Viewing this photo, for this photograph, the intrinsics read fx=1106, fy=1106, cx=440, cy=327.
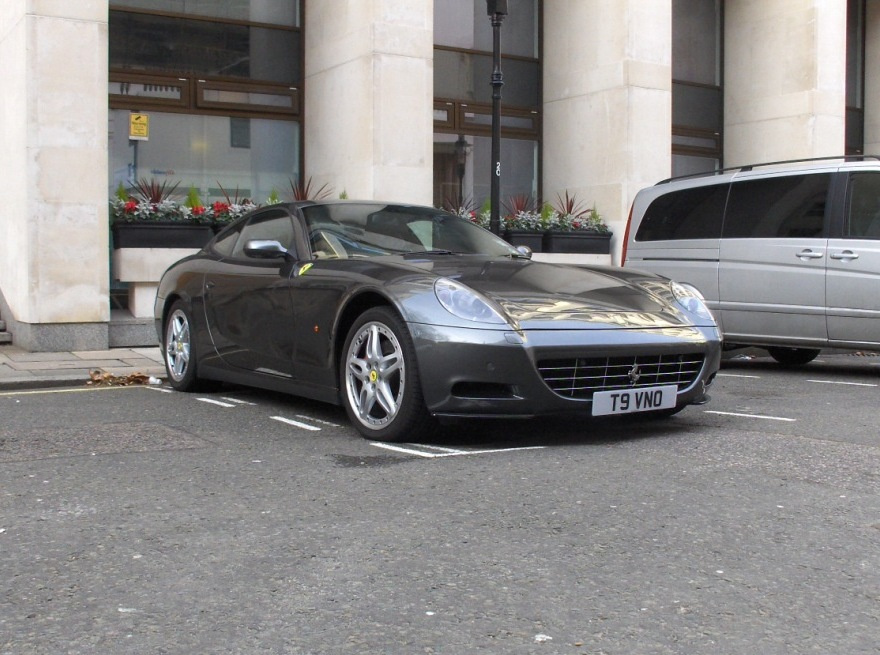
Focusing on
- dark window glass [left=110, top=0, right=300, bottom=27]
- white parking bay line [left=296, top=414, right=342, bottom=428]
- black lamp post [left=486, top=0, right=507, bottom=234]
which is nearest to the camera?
white parking bay line [left=296, top=414, right=342, bottom=428]

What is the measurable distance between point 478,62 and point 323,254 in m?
11.1

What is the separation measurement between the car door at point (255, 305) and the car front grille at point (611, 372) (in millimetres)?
1800

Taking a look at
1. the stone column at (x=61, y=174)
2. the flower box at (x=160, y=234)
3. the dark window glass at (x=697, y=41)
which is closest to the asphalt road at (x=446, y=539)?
the stone column at (x=61, y=174)

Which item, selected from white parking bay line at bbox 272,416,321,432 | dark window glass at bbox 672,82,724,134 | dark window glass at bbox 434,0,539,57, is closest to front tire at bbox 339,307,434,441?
white parking bay line at bbox 272,416,321,432

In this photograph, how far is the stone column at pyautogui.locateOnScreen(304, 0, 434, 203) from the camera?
13.4 m

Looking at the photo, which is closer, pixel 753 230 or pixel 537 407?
pixel 537 407

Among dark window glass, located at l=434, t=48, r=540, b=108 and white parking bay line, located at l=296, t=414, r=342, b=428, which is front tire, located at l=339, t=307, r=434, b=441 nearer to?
white parking bay line, located at l=296, t=414, r=342, b=428

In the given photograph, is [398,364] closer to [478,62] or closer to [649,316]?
[649,316]

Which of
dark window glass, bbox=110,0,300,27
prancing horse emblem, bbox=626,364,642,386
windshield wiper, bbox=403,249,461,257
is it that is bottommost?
prancing horse emblem, bbox=626,364,642,386

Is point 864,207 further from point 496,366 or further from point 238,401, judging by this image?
point 238,401

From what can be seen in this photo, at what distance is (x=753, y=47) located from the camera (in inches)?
739

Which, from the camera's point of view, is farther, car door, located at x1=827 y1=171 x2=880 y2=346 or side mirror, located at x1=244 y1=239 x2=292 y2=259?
car door, located at x1=827 y1=171 x2=880 y2=346

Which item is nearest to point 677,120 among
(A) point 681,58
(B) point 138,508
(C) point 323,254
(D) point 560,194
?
(A) point 681,58

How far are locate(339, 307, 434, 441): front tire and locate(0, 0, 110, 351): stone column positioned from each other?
618 centimetres
